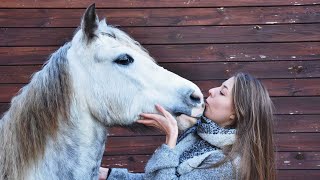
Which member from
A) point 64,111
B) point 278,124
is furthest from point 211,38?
point 64,111

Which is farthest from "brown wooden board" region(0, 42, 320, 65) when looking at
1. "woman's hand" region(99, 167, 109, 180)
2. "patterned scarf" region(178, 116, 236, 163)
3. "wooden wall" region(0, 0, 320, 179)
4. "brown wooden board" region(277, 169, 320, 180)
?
"patterned scarf" region(178, 116, 236, 163)

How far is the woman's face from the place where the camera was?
1989 mm

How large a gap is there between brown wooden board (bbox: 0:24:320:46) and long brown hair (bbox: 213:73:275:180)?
5.29 feet

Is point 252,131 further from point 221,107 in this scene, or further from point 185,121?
point 185,121

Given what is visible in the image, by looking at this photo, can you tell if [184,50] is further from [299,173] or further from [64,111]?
[64,111]

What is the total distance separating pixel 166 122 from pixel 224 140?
271 millimetres

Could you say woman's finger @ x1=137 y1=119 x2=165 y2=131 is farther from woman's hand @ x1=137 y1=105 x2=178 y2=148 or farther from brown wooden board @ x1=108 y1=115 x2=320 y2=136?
brown wooden board @ x1=108 y1=115 x2=320 y2=136

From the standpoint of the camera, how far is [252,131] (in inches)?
77.4

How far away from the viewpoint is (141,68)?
1.92m

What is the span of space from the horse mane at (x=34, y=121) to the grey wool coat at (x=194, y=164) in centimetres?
41

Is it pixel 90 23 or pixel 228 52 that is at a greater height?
pixel 228 52

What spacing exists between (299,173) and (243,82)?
2.04 meters

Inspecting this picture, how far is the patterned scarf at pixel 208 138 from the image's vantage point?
1.95 metres

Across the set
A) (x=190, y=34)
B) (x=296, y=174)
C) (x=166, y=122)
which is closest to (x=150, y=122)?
(x=166, y=122)
